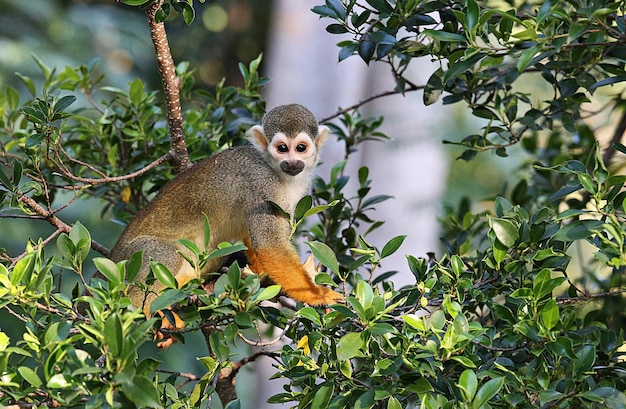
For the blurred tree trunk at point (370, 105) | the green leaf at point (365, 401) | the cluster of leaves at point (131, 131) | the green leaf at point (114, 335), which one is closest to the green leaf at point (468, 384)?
the green leaf at point (365, 401)

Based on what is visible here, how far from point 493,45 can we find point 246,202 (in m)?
1.20

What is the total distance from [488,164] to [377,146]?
4.59 metres

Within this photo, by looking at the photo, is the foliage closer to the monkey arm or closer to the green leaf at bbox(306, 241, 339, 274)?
the green leaf at bbox(306, 241, 339, 274)

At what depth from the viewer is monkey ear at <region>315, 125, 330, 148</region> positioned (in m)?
3.02

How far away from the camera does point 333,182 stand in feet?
9.20

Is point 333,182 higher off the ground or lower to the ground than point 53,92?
lower

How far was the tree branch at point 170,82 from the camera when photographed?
85.4 inches

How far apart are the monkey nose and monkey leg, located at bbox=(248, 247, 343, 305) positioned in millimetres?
327

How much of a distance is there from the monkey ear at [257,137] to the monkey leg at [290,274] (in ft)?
1.39

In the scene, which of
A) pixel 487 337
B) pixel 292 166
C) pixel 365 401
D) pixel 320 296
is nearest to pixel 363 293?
pixel 365 401

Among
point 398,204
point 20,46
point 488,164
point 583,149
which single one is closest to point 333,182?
point 583,149

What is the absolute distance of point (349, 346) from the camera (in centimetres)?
156

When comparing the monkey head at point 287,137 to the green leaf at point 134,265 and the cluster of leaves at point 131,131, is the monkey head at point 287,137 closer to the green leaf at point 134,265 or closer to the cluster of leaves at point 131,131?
the cluster of leaves at point 131,131

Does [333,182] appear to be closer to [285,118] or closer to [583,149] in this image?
[285,118]
